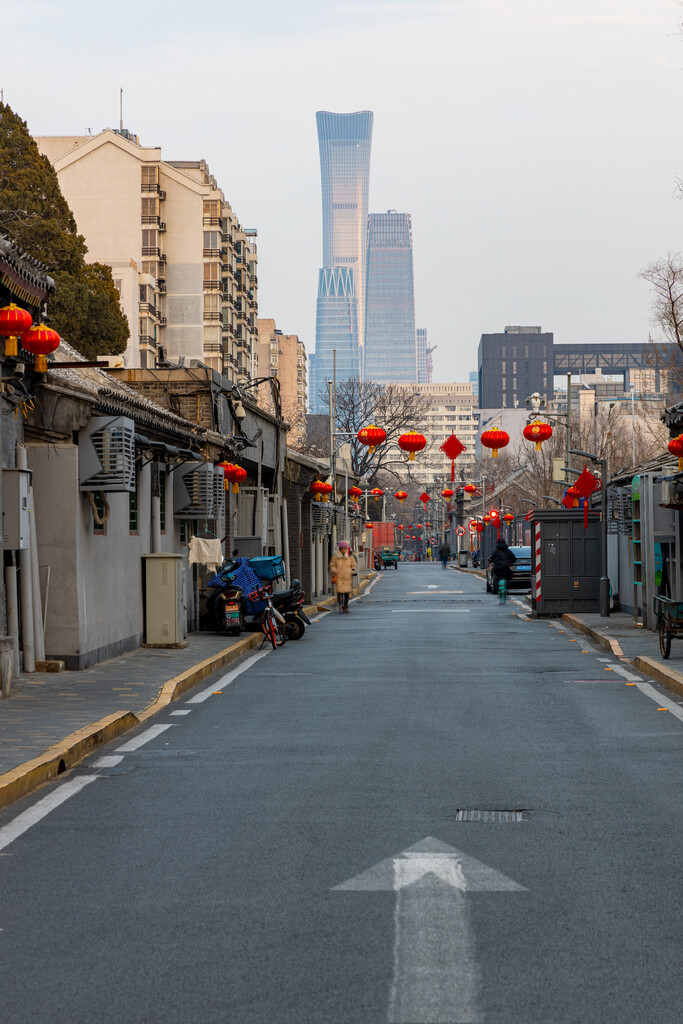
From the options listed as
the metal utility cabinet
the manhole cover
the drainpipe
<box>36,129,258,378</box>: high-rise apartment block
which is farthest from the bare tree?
the manhole cover

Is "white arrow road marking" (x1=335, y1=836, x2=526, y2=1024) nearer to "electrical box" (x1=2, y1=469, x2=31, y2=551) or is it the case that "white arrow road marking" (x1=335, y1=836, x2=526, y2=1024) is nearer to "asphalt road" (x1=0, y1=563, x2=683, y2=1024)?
"asphalt road" (x1=0, y1=563, x2=683, y2=1024)

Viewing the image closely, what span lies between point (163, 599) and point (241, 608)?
3.41 m

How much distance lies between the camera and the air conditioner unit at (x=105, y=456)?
54.7 feet

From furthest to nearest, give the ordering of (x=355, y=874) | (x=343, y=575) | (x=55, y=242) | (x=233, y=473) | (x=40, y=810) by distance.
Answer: (x=55, y=242)
(x=343, y=575)
(x=233, y=473)
(x=40, y=810)
(x=355, y=874)

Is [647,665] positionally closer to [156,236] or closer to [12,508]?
[12,508]

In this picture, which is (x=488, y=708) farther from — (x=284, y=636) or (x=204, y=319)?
(x=204, y=319)

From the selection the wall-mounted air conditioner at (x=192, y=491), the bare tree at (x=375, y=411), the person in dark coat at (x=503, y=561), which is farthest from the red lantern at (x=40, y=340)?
the bare tree at (x=375, y=411)

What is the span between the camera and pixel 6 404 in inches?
579

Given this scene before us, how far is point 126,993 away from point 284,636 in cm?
1719

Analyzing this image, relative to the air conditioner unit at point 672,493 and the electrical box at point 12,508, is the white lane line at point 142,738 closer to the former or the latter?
the electrical box at point 12,508

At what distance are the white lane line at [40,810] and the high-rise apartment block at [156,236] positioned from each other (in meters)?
71.9

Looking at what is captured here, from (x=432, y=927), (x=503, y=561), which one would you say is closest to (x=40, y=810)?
(x=432, y=927)

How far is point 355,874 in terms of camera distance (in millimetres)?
6395

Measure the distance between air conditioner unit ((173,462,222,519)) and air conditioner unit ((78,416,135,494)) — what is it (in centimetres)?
622
